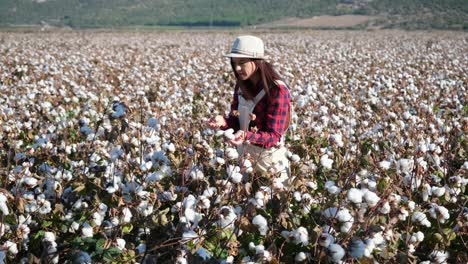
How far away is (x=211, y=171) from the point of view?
3057 mm

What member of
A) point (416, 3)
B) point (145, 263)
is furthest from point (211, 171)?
point (416, 3)

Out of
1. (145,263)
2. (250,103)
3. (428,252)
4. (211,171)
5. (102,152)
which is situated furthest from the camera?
(102,152)

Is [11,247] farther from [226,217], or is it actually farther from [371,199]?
[371,199]

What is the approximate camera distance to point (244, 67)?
10.5 ft

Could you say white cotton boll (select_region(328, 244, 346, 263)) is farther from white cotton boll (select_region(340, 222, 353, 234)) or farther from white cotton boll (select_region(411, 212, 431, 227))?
white cotton boll (select_region(411, 212, 431, 227))

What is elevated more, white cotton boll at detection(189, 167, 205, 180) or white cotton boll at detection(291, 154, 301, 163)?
white cotton boll at detection(291, 154, 301, 163)

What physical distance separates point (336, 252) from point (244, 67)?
1.54 metres

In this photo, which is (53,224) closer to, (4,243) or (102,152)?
(4,243)

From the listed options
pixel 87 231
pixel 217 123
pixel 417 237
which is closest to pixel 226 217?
pixel 87 231

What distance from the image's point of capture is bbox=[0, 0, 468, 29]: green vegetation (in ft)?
335

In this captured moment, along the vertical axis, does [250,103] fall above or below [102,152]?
above

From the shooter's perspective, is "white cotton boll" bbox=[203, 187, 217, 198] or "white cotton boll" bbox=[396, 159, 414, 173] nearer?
"white cotton boll" bbox=[203, 187, 217, 198]

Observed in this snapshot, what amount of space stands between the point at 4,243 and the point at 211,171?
1285 mm

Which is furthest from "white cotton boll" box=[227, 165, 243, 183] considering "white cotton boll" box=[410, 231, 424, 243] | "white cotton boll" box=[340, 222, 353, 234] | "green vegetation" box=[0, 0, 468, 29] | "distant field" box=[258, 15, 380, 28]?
"green vegetation" box=[0, 0, 468, 29]
